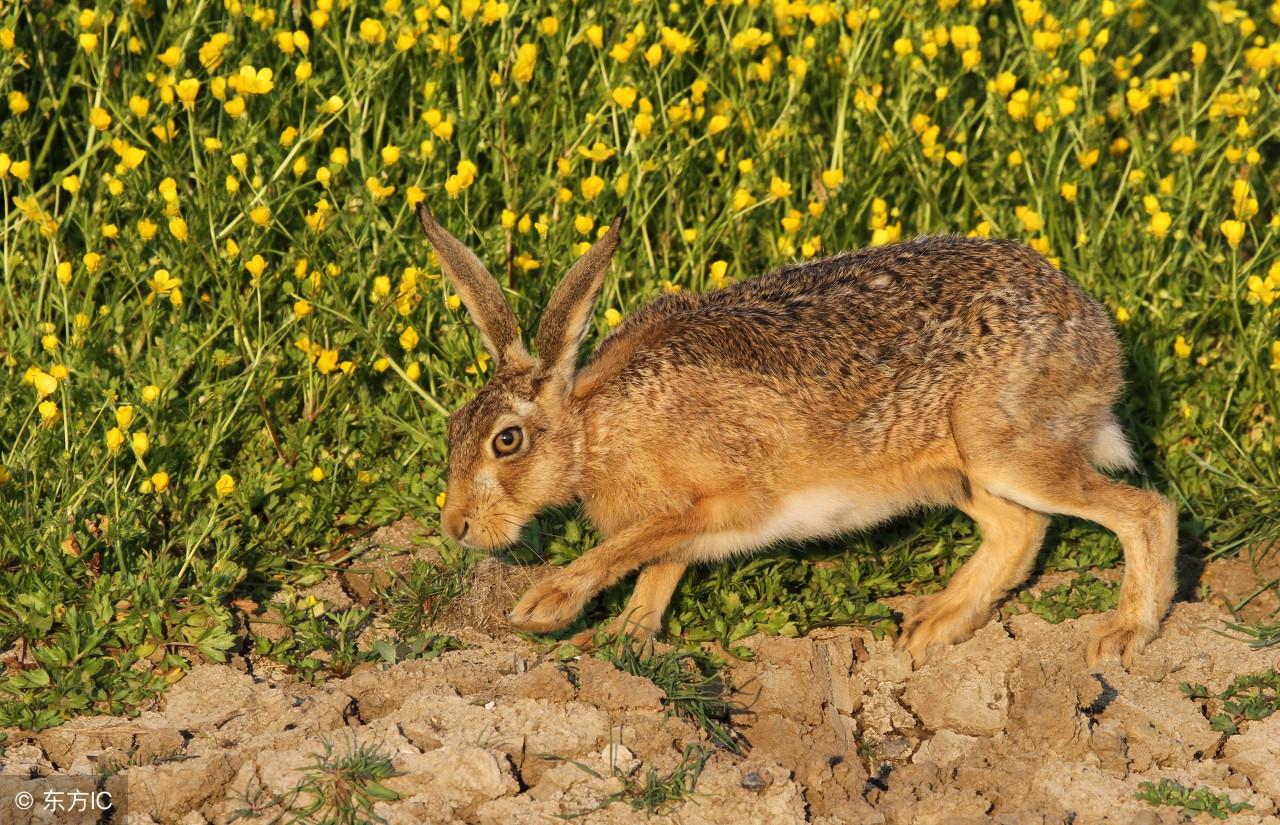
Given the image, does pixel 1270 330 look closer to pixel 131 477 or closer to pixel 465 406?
pixel 465 406

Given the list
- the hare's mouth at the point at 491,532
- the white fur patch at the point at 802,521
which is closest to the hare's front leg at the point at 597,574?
the white fur patch at the point at 802,521

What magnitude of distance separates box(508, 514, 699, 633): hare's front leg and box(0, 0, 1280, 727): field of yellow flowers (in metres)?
0.36

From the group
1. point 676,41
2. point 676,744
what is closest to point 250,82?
point 676,41

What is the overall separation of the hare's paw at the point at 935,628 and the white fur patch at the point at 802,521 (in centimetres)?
39

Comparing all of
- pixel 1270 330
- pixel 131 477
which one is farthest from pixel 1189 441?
pixel 131 477

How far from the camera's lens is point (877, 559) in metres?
5.57

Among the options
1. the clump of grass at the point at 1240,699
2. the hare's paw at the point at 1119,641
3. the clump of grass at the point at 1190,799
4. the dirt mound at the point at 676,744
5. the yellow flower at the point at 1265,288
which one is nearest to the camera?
the dirt mound at the point at 676,744

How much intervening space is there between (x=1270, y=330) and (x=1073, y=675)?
1867 millimetres

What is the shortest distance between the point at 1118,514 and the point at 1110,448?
0.31 m

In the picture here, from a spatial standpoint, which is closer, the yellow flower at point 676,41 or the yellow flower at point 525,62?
the yellow flower at point 525,62

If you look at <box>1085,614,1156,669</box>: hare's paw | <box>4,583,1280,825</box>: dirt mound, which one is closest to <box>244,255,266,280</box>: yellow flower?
<box>4,583,1280,825</box>: dirt mound

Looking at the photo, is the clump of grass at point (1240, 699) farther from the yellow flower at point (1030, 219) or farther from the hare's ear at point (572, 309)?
the hare's ear at point (572, 309)

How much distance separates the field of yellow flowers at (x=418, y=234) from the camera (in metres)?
5.09

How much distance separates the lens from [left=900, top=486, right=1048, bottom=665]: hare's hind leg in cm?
522
